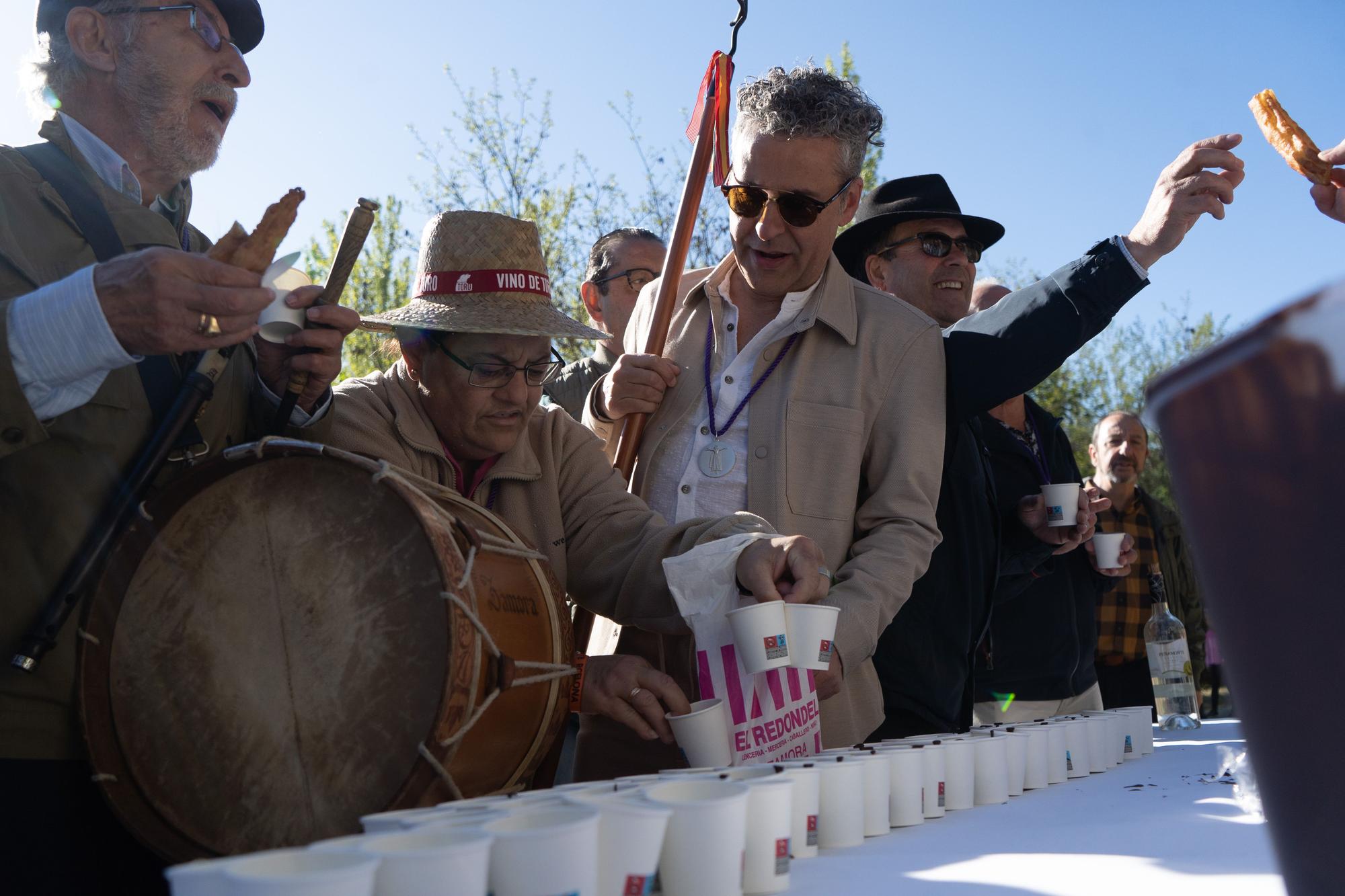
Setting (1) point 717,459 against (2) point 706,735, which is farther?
(1) point 717,459

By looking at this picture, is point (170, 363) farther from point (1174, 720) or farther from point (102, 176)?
point (1174, 720)

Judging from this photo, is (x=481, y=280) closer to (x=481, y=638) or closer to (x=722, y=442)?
(x=722, y=442)

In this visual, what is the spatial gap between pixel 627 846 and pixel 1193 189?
2.73 m

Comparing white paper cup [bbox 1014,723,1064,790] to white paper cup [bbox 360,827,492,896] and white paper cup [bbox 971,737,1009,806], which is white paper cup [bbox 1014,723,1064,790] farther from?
white paper cup [bbox 360,827,492,896]

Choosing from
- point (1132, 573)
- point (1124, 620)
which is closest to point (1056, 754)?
point (1124, 620)

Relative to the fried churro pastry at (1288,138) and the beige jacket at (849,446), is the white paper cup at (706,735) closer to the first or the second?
the beige jacket at (849,446)

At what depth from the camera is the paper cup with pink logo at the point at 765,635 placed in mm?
2270

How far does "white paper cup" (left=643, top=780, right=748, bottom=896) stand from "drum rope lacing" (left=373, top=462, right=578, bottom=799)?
1.77ft

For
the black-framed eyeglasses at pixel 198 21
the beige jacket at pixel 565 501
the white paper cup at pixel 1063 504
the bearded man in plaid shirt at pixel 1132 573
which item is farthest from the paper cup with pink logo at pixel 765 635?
the bearded man in plaid shirt at pixel 1132 573

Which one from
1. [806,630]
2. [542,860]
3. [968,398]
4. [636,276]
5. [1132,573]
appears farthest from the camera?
[1132,573]

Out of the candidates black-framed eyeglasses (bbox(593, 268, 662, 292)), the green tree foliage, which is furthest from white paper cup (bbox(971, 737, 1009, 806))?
the green tree foliage

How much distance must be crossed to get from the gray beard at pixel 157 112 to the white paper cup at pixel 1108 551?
3.82 m

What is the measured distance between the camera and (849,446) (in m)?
3.25

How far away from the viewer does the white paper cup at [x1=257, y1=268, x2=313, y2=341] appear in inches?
92.4
